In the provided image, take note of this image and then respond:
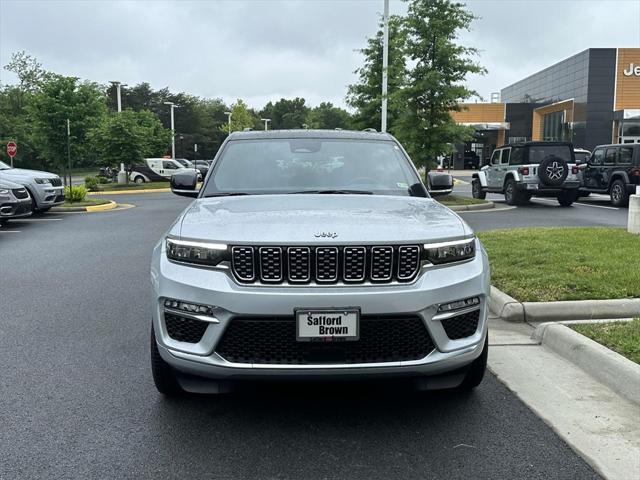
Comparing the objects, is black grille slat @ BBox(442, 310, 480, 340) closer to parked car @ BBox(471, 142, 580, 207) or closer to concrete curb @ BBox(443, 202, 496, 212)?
concrete curb @ BBox(443, 202, 496, 212)

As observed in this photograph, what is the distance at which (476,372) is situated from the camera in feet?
12.5

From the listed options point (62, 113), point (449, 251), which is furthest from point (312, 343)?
point (62, 113)

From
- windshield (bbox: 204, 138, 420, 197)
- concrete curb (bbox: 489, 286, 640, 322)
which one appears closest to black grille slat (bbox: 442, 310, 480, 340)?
windshield (bbox: 204, 138, 420, 197)

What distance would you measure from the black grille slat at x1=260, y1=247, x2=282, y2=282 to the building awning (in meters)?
46.6

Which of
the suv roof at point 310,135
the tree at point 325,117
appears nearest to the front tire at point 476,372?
the suv roof at point 310,135

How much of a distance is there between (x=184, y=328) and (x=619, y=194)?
18.5 m

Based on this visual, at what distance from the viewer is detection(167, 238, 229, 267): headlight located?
10.8 feet

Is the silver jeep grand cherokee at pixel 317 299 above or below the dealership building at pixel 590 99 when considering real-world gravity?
below

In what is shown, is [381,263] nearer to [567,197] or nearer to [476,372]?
[476,372]

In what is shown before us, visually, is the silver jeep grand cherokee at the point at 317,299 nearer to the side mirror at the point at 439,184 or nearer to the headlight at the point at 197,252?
the headlight at the point at 197,252

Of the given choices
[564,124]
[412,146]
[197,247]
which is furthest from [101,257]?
[564,124]

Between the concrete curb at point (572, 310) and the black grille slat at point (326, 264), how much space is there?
303cm

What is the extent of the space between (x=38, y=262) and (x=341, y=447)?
7534 mm

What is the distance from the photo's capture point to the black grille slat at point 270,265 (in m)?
3.22
